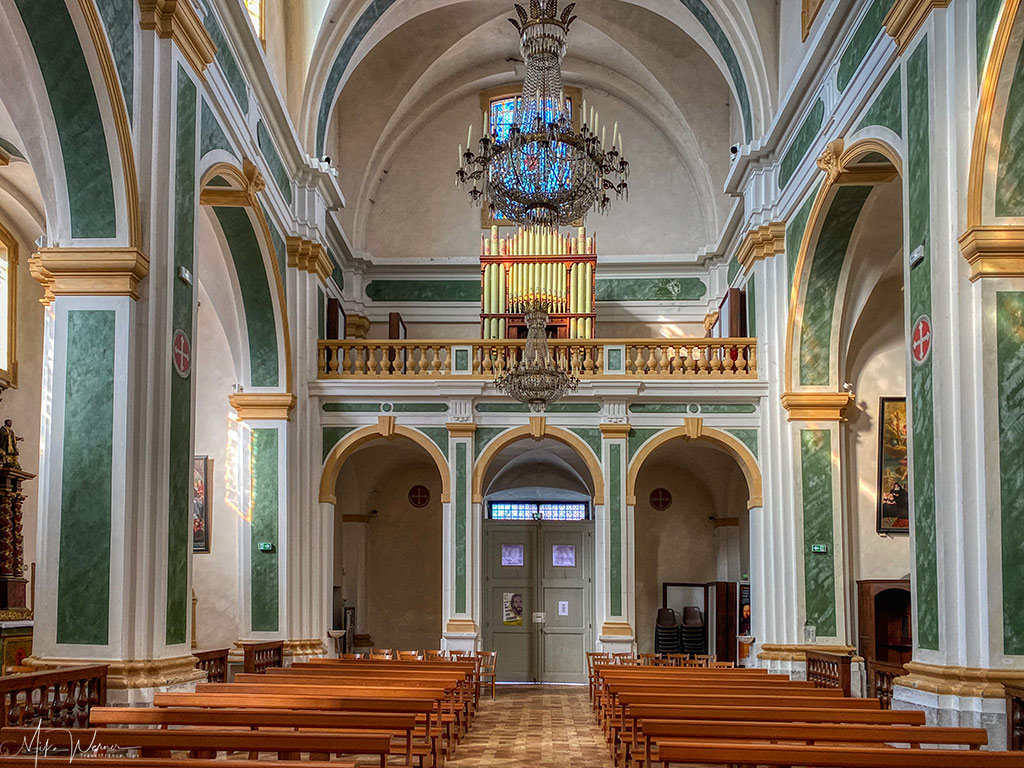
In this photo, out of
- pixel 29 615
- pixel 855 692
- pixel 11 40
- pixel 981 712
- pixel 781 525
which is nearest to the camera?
pixel 981 712

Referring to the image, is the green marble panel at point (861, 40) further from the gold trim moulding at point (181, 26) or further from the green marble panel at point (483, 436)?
the green marble panel at point (483, 436)

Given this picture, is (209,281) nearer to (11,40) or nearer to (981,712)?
(11,40)

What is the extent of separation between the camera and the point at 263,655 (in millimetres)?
15375

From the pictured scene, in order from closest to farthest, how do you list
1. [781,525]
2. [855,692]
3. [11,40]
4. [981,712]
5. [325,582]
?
[981,712], [11,40], [855,692], [781,525], [325,582]

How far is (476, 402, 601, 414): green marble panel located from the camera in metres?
17.9

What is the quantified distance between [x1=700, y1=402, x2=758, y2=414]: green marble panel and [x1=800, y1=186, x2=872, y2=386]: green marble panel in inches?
61.8

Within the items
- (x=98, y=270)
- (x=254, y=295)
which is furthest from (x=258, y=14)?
(x=98, y=270)

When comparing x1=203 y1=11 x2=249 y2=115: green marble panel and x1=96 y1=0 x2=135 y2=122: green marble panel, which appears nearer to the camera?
x1=96 y1=0 x2=135 y2=122: green marble panel

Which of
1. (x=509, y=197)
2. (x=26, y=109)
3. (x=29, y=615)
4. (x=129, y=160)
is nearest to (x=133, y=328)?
(x=129, y=160)

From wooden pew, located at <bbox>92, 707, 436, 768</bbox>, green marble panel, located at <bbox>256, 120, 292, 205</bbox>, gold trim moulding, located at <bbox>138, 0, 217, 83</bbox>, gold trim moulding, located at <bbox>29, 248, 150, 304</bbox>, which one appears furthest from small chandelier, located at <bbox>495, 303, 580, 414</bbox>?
wooden pew, located at <bbox>92, 707, 436, 768</bbox>

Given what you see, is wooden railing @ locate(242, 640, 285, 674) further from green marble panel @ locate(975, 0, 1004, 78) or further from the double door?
green marble panel @ locate(975, 0, 1004, 78)

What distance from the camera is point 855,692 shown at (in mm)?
14820

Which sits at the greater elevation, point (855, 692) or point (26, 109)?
point (26, 109)

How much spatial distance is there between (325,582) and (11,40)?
33.6 ft
